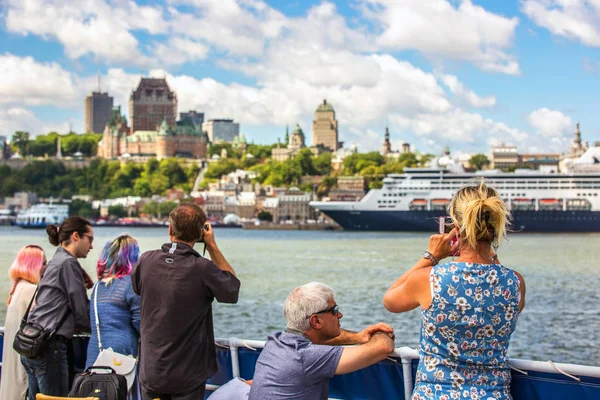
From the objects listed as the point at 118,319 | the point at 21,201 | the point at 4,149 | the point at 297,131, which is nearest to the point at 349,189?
the point at 21,201

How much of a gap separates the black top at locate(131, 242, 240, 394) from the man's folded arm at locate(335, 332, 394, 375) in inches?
28.3

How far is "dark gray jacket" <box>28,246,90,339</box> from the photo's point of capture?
4789 mm

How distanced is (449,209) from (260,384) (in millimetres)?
923

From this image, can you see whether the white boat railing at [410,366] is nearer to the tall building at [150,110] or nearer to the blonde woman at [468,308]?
the blonde woman at [468,308]

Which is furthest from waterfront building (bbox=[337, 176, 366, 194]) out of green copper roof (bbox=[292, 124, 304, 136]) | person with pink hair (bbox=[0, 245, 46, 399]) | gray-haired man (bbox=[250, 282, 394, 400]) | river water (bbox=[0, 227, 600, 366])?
gray-haired man (bbox=[250, 282, 394, 400])

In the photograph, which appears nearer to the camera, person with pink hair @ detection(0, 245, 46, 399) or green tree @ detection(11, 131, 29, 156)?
person with pink hair @ detection(0, 245, 46, 399)

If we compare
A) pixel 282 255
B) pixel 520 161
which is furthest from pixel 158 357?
pixel 520 161

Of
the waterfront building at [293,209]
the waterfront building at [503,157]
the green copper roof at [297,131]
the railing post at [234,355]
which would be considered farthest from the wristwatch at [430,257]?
the green copper roof at [297,131]

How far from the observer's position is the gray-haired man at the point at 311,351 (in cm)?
342

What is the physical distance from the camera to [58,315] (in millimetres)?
4793

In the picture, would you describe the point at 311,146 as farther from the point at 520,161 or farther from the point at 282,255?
the point at 282,255

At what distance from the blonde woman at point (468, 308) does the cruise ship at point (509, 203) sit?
6437cm

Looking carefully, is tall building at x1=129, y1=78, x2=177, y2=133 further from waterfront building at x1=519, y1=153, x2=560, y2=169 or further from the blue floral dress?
the blue floral dress

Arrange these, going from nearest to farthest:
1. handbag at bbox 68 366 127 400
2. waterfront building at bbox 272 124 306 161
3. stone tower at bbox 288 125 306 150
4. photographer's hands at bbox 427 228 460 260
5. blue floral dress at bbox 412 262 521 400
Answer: blue floral dress at bbox 412 262 521 400 < photographer's hands at bbox 427 228 460 260 < handbag at bbox 68 366 127 400 < waterfront building at bbox 272 124 306 161 < stone tower at bbox 288 125 306 150
